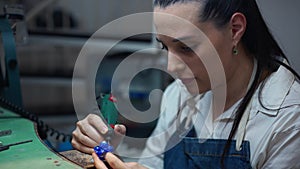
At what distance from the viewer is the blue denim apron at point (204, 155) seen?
2.72 ft

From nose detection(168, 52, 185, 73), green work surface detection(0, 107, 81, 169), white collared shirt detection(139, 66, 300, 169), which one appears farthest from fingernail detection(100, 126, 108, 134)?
white collared shirt detection(139, 66, 300, 169)

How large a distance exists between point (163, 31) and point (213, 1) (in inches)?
5.2

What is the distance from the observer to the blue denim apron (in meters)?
0.83

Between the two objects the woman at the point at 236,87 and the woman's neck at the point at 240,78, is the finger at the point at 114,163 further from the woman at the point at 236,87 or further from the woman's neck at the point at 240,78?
the woman's neck at the point at 240,78

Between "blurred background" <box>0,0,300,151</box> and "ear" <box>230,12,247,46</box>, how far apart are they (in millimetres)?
743

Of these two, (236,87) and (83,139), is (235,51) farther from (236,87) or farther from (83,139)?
(83,139)

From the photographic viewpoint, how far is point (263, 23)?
0.87 meters

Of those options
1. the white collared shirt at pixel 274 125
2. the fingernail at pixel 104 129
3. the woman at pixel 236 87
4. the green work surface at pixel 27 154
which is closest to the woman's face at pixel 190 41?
the woman at pixel 236 87

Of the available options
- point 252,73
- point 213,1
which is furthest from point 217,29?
point 252,73

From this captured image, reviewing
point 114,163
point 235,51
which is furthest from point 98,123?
point 235,51

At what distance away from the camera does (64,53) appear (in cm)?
195

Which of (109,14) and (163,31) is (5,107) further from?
(109,14)

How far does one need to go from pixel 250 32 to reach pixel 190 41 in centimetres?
17

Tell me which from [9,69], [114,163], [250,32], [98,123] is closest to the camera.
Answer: [114,163]
